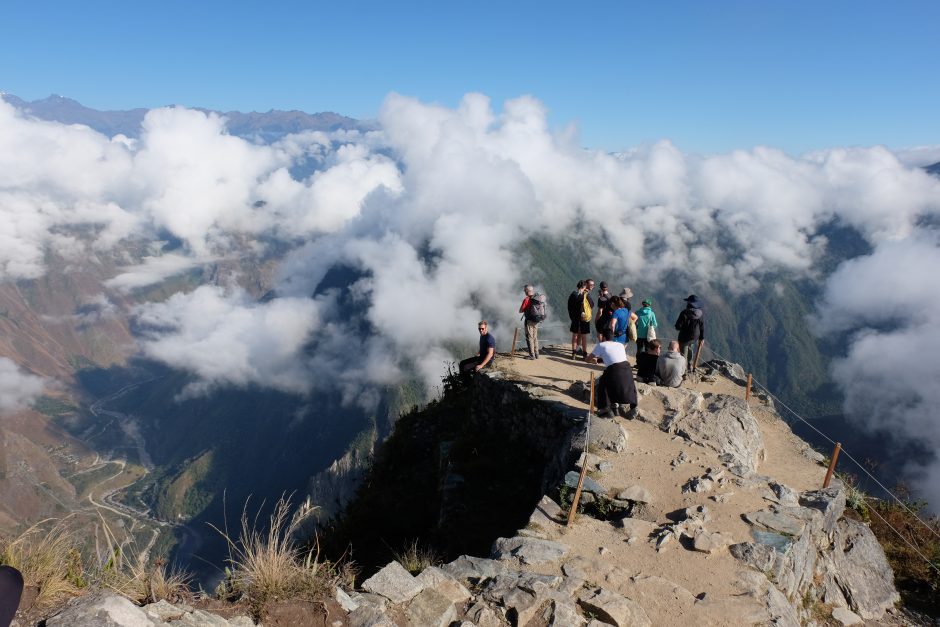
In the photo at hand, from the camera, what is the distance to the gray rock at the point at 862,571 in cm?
1267

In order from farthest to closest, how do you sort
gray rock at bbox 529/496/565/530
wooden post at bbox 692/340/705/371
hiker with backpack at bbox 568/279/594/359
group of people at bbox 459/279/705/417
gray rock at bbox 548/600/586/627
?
hiker with backpack at bbox 568/279/594/359 < wooden post at bbox 692/340/705/371 < group of people at bbox 459/279/705/417 < gray rock at bbox 529/496/565/530 < gray rock at bbox 548/600/586/627

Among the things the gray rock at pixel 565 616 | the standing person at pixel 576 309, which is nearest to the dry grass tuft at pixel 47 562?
the gray rock at pixel 565 616

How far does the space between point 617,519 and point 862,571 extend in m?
6.62

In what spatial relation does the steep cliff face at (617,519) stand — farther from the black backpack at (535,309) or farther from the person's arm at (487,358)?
the black backpack at (535,309)

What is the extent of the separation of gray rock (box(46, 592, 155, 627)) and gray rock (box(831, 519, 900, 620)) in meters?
14.8

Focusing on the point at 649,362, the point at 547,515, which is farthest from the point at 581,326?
the point at 547,515

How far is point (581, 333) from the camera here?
A: 23.7 m

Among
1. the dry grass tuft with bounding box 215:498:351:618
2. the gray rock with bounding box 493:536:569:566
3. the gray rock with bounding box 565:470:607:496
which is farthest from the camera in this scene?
the gray rock with bounding box 565:470:607:496

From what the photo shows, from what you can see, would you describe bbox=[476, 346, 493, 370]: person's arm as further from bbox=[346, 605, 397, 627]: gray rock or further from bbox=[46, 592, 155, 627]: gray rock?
bbox=[46, 592, 155, 627]: gray rock

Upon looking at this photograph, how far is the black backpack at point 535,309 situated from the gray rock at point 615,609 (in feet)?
43.9

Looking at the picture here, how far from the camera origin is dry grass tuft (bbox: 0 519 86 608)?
6.82 metres

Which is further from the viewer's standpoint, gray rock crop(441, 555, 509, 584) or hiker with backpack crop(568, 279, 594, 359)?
hiker with backpack crop(568, 279, 594, 359)

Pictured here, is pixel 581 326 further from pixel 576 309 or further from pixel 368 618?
pixel 368 618

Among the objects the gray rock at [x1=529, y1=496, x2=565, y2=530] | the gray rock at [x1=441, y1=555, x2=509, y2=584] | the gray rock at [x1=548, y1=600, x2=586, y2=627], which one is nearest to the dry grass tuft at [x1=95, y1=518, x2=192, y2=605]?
the gray rock at [x1=441, y1=555, x2=509, y2=584]
